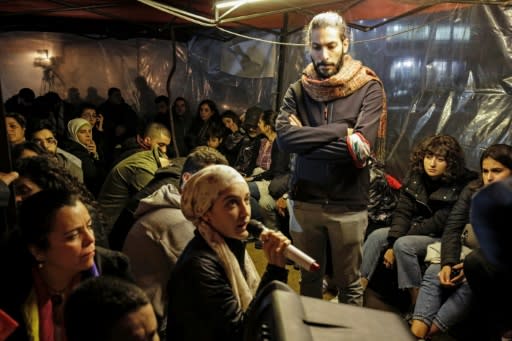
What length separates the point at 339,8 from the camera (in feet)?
16.0

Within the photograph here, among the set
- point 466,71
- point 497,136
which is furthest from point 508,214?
point 466,71

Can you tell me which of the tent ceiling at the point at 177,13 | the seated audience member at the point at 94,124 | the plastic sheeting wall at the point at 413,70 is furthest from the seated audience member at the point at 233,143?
the seated audience member at the point at 94,124

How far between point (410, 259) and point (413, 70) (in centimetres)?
206

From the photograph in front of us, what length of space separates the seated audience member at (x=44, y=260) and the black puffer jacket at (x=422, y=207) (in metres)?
2.70

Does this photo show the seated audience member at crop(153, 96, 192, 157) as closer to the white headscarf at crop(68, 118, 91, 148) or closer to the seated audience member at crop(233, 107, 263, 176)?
the seated audience member at crop(233, 107, 263, 176)

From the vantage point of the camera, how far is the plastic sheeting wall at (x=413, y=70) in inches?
159

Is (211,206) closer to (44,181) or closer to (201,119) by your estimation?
(44,181)

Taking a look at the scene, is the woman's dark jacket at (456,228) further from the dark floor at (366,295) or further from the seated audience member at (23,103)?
the seated audience member at (23,103)

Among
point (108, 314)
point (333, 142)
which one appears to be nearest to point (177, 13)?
point (333, 142)

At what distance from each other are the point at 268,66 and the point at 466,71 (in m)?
3.53

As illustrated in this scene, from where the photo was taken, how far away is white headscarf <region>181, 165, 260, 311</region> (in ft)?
6.27

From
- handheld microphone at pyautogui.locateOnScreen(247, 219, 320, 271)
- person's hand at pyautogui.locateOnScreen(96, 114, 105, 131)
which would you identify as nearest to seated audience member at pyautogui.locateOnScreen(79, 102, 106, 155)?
person's hand at pyautogui.locateOnScreen(96, 114, 105, 131)

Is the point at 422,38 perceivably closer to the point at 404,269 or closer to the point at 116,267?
the point at 404,269

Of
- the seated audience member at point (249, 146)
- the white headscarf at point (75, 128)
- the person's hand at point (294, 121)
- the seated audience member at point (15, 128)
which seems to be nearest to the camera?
the person's hand at point (294, 121)
